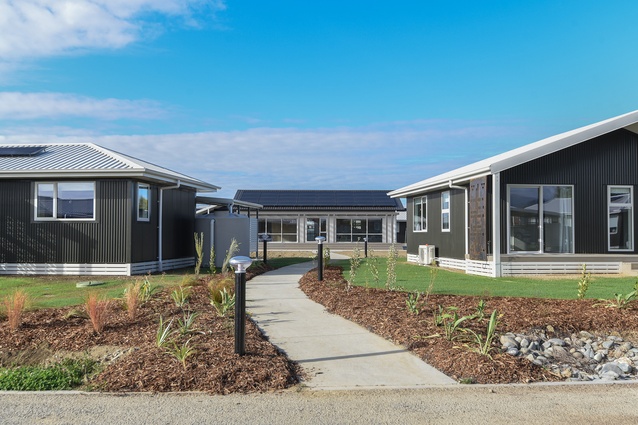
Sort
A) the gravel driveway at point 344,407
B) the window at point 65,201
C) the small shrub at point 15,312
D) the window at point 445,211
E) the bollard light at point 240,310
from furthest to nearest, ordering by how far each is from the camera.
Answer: the window at point 445,211
the window at point 65,201
the small shrub at point 15,312
the bollard light at point 240,310
the gravel driveway at point 344,407

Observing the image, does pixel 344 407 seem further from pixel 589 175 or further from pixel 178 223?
pixel 178 223

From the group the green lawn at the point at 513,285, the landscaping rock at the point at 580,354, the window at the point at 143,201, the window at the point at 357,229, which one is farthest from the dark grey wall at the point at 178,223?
the window at the point at 357,229

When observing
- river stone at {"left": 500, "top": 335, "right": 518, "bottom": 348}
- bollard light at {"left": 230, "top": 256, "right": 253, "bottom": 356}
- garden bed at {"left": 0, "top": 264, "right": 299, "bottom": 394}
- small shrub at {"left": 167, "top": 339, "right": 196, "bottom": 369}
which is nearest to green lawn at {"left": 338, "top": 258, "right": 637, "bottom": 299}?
river stone at {"left": 500, "top": 335, "right": 518, "bottom": 348}

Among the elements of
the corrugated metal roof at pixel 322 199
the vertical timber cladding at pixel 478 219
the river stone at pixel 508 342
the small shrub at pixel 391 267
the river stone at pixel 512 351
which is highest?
the corrugated metal roof at pixel 322 199

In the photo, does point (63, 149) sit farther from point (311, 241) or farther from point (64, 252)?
point (311, 241)

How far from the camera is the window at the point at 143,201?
16808mm

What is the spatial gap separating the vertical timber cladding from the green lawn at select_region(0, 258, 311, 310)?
842 cm

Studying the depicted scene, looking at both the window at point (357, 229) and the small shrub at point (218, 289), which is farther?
the window at point (357, 229)

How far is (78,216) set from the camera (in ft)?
54.2

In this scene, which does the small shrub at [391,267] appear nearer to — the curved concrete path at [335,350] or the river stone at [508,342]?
the curved concrete path at [335,350]

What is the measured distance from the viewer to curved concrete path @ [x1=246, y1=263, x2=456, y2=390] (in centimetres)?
596

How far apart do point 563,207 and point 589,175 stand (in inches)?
48.1

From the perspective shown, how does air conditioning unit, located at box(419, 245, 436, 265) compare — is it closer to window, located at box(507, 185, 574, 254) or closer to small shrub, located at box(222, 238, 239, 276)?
window, located at box(507, 185, 574, 254)

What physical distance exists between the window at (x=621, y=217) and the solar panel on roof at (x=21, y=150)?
18.4 meters
